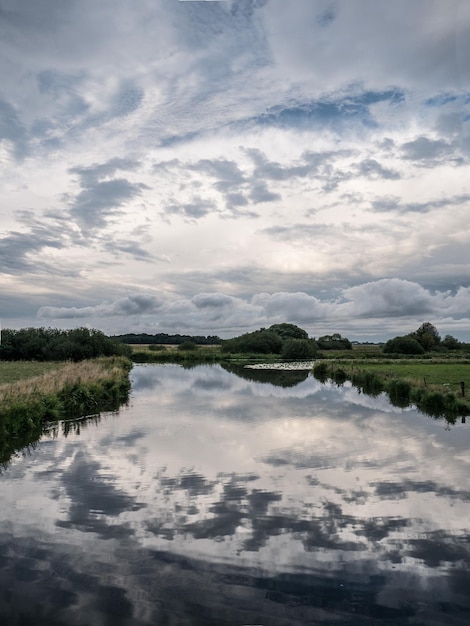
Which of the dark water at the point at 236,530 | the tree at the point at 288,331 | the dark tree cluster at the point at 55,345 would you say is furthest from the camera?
the tree at the point at 288,331

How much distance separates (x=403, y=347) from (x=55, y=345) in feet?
216

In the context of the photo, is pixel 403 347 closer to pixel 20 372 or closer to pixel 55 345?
pixel 55 345

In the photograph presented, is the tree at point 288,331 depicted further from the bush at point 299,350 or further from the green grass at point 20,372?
the green grass at point 20,372

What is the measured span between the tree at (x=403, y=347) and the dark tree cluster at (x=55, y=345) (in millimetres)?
54178

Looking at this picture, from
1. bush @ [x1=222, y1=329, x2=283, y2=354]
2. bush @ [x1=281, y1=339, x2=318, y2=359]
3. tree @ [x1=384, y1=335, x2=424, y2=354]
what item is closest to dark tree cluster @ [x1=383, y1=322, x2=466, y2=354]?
tree @ [x1=384, y1=335, x2=424, y2=354]

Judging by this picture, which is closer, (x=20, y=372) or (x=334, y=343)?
(x=20, y=372)

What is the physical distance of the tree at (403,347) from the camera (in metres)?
96.9

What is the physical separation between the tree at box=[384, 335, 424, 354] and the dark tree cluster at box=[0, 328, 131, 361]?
54.2 metres

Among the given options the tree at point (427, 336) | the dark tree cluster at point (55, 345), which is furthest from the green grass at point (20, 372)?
the tree at point (427, 336)

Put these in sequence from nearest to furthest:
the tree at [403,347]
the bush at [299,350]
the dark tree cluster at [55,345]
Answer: the dark tree cluster at [55,345], the tree at [403,347], the bush at [299,350]

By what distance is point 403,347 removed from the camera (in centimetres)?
9750

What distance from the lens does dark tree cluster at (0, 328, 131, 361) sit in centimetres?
7744

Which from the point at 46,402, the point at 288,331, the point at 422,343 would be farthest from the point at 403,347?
the point at 46,402

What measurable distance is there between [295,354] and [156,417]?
8596cm
